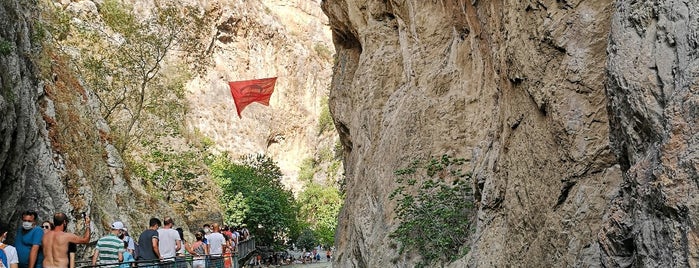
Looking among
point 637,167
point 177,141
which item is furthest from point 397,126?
point 177,141

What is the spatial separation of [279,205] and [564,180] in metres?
40.3

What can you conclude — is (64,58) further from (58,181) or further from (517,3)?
(517,3)

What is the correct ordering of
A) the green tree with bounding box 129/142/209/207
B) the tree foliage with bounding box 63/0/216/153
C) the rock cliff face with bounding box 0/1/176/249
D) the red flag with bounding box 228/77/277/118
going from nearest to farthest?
1. the rock cliff face with bounding box 0/1/176/249
2. the tree foliage with bounding box 63/0/216/153
3. the green tree with bounding box 129/142/209/207
4. the red flag with bounding box 228/77/277/118

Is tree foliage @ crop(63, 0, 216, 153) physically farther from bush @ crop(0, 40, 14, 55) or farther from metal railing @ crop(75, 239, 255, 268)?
bush @ crop(0, 40, 14, 55)

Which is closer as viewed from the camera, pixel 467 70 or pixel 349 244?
pixel 467 70

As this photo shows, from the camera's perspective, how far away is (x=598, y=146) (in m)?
8.41

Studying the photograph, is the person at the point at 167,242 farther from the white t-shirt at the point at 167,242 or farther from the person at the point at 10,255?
the person at the point at 10,255

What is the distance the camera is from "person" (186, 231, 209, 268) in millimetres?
13320

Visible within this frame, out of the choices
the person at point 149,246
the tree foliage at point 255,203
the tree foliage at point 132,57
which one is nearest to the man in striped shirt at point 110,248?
the person at point 149,246

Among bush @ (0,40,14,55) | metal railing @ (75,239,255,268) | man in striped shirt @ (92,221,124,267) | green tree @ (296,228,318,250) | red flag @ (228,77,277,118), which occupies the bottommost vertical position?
metal railing @ (75,239,255,268)

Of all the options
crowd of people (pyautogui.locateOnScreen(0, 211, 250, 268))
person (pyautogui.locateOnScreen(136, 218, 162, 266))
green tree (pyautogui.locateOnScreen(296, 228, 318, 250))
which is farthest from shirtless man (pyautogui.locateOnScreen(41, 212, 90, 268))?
green tree (pyautogui.locateOnScreen(296, 228, 318, 250))

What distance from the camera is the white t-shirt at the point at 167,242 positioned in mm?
11898

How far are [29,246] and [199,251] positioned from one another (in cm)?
678

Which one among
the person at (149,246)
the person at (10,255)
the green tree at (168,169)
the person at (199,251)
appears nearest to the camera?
the person at (10,255)
